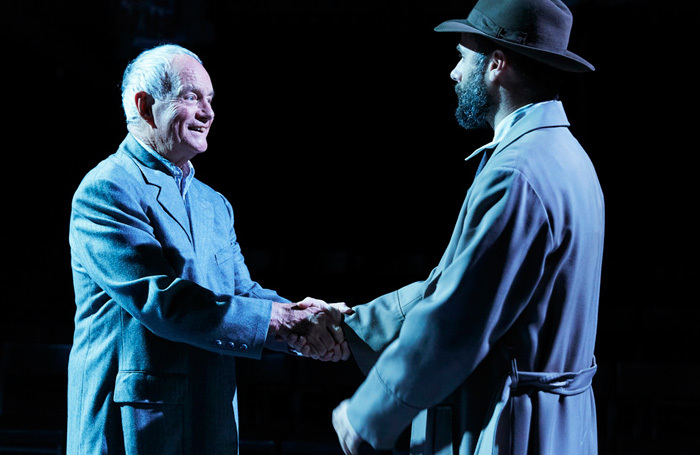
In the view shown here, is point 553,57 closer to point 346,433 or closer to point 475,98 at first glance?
point 475,98

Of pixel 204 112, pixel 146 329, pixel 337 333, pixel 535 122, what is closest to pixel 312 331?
pixel 337 333

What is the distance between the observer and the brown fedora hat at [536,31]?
1.47 metres

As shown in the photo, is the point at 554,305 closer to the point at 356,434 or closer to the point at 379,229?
the point at 356,434

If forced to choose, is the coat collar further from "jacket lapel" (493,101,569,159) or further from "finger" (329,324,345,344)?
"finger" (329,324,345,344)

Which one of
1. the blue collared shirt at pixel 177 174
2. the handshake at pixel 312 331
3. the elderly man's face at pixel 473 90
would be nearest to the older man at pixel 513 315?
the elderly man's face at pixel 473 90

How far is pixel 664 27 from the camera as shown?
8086 mm

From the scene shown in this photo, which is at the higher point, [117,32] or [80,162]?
[117,32]

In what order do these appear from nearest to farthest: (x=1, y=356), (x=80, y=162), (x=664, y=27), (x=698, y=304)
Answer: (x=1, y=356) → (x=698, y=304) → (x=664, y=27) → (x=80, y=162)

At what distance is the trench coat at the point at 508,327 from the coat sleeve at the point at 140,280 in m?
0.51

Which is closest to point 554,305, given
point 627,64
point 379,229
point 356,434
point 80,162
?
point 356,434

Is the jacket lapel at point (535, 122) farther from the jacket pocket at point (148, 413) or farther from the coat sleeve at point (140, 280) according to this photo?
the jacket pocket at point (148, 413)

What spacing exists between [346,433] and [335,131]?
24.9 feet

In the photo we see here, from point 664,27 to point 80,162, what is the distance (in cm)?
728

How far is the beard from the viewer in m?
1.59
